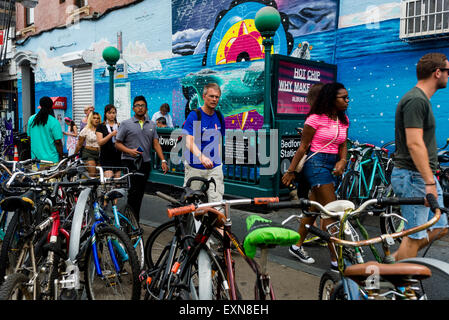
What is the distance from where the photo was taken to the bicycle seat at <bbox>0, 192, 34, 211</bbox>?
3051mm

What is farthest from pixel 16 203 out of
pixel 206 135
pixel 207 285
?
pixel 206 135

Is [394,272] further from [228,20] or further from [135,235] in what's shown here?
[228,20]

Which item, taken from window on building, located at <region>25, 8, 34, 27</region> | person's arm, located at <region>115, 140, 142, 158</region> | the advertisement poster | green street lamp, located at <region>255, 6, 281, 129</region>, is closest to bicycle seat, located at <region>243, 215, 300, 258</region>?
person's arm, located at <region>115, 140, 142, 158</region>

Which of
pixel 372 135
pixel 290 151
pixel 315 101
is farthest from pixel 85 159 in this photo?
pixel 372 135

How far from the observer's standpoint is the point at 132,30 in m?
13.2

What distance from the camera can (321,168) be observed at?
13.7 feet

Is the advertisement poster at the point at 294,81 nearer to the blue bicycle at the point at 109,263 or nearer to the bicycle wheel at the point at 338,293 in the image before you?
the blue bicycle at the point at 109,263

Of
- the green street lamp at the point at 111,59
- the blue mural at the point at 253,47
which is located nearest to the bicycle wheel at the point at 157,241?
the blue mural at the point at 253,47

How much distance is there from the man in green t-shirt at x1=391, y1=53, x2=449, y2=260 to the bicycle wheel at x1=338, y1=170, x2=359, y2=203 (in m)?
2.88

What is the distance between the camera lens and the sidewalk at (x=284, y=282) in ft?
11.9

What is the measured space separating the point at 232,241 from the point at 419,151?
1.61 metres

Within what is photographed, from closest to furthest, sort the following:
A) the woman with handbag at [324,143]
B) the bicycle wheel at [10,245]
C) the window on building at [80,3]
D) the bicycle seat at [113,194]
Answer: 1. the bicycle wheel at [10,245]
2. the bicycle seat at [113,194]
3. the woman with handbag at [324,143]
4. the window on building at [80,3]

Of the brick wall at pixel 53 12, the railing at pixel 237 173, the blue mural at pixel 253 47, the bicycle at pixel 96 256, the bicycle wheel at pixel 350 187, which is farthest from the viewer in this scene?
the brick wall at pixel 53 12

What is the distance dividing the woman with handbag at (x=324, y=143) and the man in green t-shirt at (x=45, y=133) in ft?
11.4
